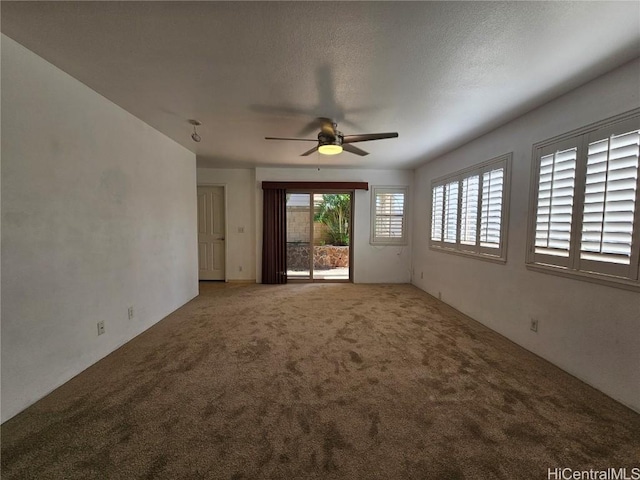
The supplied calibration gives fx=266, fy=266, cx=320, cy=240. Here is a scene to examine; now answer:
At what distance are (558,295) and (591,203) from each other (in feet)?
2.64

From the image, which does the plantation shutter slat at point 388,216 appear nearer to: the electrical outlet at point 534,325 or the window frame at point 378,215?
the window frame at point 378,215

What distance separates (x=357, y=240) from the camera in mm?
5355

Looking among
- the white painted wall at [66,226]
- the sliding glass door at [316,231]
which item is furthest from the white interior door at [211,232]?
the white painted wall at [66,226]

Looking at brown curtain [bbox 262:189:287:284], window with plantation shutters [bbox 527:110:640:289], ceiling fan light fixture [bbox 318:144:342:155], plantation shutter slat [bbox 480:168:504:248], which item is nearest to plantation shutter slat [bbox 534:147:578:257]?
window with plantation shutters [bbox 527:110:640:289]

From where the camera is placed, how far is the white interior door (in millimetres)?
5398

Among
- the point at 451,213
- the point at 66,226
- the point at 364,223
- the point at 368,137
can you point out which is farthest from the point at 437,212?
the point at 66,226

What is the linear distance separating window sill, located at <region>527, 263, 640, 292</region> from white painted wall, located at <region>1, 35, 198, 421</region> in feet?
13.0

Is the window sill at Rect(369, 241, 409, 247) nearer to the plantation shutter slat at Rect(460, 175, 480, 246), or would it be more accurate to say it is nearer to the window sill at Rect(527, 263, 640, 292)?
the plantation shutter slat at Rect(460, 175, 480, 246)

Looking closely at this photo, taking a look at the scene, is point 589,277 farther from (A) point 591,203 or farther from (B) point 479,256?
(B) point 479,256

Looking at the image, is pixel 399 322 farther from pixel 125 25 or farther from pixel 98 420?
pixel 125 25

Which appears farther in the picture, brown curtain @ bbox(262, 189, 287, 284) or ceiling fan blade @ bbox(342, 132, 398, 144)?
brown curtain @ bbox(262, 189, 287, 284)

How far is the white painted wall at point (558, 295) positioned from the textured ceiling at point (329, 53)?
175mm

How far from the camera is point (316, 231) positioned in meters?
5.62

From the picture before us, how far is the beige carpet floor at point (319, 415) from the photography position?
1.35 m
